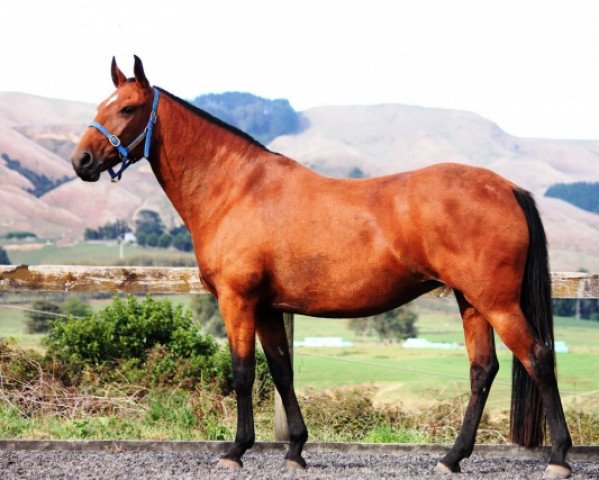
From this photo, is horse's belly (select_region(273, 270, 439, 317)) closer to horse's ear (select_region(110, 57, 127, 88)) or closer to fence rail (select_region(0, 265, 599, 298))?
fence rail (select_region(0, 265, 599, 298))

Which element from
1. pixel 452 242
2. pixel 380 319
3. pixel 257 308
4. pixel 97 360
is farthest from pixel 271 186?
pixel 380 319

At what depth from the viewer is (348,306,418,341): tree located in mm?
15328

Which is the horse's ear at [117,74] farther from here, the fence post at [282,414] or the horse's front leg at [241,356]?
the fence post at [282,414]

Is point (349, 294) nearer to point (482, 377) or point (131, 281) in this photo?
point (482, 377)

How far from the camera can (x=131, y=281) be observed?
6867 millimetres

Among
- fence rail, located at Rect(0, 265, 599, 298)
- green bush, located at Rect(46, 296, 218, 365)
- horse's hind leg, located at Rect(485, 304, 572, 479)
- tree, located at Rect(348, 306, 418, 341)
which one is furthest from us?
tree, located at Rect(348, 306, 418, 341)

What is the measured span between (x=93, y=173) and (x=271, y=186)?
1182 millimetres

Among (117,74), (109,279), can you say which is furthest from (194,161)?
(109,279)

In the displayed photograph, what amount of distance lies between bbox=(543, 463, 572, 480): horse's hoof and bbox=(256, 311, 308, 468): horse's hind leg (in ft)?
5.28

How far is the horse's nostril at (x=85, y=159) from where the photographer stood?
548cm

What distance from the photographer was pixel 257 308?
18.0ft

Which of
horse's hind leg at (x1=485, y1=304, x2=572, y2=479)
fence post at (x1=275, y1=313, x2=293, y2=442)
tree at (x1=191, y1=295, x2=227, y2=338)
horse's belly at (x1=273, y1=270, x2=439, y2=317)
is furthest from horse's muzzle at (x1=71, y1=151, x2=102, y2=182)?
tree at (x1=191, y1=295, x2=227, y2=338)

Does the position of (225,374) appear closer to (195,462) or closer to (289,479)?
(195,462)

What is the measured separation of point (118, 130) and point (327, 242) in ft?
5.18
